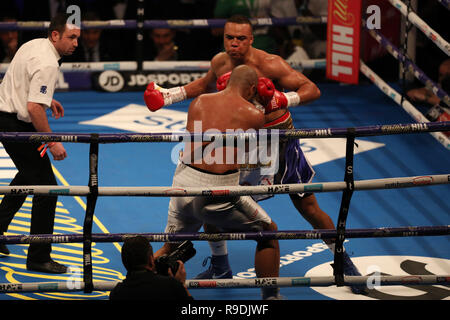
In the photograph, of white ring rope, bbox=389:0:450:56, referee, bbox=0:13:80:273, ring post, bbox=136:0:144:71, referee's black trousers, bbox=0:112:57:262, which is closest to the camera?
referee, bbox=0:13:80:273

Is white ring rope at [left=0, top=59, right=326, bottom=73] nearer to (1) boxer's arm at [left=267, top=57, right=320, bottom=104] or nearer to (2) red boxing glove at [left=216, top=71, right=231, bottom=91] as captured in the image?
(1) boxer's arm at [left=267, top=57, right=320, bottom=104]

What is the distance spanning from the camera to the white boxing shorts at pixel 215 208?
396 centimetres

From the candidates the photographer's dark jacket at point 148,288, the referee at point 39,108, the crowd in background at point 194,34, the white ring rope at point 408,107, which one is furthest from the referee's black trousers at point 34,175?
the crowd in background at point 194,34

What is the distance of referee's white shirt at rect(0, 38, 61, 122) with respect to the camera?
4359 millimetres

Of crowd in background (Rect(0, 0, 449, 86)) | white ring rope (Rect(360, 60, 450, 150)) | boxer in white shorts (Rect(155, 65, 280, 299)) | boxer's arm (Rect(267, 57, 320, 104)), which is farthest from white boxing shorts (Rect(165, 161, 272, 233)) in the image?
crowd in background (Rect(0, 0, 449, 86))

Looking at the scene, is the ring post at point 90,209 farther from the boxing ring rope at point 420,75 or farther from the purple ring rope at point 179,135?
the boxing ring rope at point 420,75

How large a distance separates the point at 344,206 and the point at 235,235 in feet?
1.76

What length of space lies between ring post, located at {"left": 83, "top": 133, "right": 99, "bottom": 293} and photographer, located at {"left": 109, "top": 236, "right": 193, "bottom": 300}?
0.42 m

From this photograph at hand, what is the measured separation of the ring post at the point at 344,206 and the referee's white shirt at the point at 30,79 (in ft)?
5.64

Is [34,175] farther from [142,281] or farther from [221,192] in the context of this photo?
[142,281]

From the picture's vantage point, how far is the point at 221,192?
12.1ft

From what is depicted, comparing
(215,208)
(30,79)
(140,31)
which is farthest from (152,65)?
(215,208)

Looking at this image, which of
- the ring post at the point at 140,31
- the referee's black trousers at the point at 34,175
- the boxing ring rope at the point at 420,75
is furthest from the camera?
the ring post at the point at 140,31
